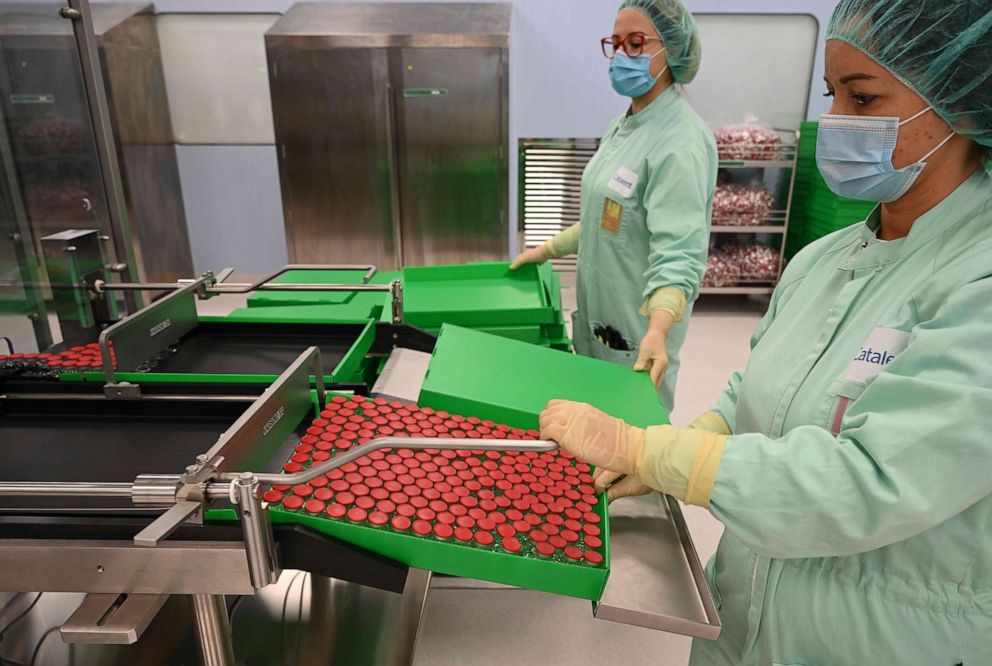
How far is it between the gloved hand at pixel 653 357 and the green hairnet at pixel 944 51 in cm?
79

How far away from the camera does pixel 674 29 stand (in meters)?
1.72

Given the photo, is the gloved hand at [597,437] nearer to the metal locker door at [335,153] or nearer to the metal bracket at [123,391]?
the metal bracket at [123,391]

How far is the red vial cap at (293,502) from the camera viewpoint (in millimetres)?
863

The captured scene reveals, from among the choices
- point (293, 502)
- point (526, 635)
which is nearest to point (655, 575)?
point (293, 502)

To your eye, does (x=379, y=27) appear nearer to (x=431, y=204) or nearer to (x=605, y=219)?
(x=431, y=204)

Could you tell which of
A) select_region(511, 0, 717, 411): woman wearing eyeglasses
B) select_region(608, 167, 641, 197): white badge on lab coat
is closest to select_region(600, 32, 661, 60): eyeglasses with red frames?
select_region(511, 0, 717, 411): woman wearing eyeglasses

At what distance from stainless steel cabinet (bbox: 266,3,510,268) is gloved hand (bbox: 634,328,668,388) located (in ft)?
9.63

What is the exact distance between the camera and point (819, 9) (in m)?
4.27

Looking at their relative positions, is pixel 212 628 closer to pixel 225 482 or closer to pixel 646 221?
pixel 225 482

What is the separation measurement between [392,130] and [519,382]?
331 cm

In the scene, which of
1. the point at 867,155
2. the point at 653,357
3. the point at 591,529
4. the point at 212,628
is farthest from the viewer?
the point at 653,357

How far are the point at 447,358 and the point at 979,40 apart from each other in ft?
3.24

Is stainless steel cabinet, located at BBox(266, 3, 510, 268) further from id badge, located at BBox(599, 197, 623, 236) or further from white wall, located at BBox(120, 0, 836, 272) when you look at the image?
id badge, located at BBox(599, 197, 623, 236)

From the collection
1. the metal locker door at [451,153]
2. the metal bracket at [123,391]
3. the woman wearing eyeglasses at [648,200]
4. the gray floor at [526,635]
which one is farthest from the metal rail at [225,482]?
the metal locker door at [451,153]
